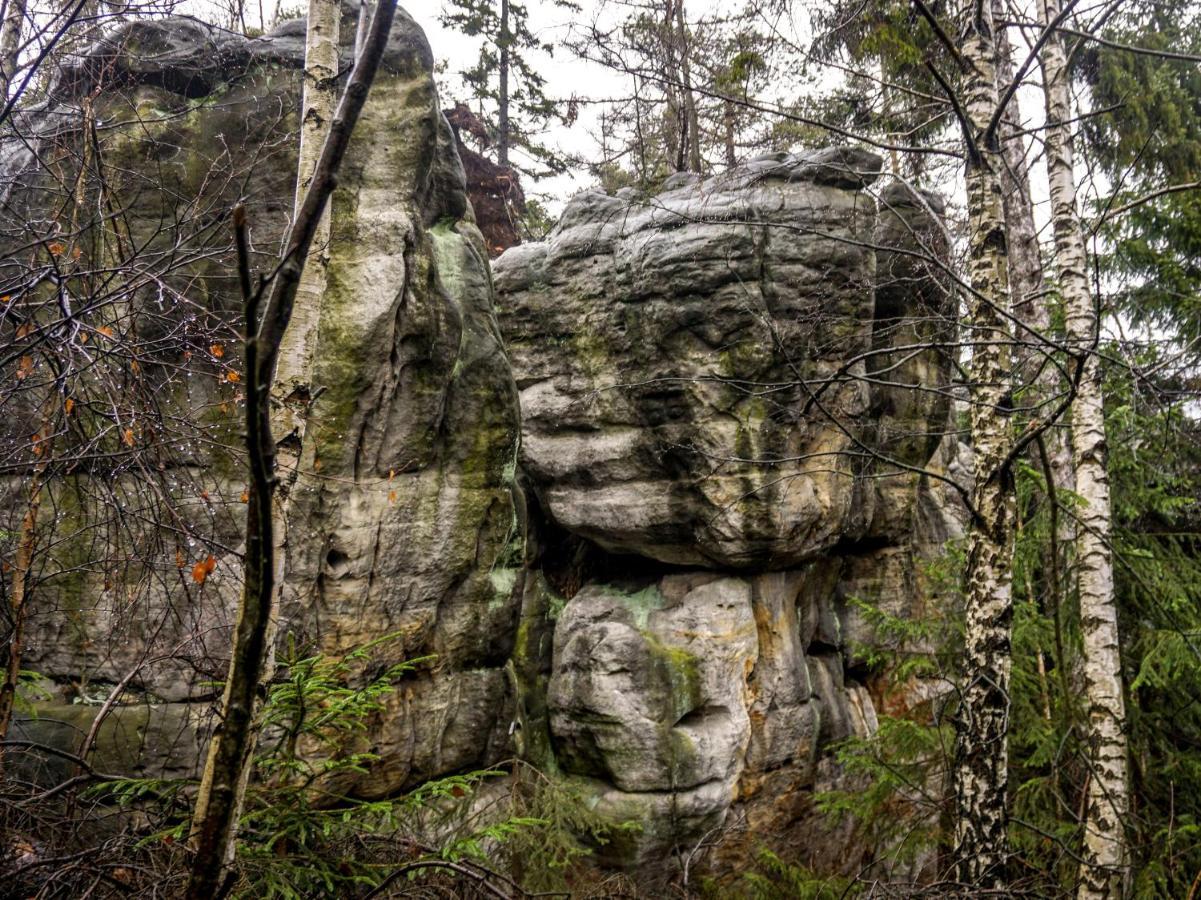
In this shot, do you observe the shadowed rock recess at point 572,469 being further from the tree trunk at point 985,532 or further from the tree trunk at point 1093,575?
the tree trunk at point 985,532

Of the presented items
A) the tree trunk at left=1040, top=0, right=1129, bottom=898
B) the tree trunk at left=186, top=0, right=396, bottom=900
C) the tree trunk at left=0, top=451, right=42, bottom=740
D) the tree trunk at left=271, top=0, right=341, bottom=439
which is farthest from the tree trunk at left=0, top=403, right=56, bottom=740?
the tree trunk at left=1040, top=0, right=1129, bottom=898

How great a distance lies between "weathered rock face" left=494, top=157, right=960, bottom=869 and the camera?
8.18 meters

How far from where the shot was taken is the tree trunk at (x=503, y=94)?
52.5 ft

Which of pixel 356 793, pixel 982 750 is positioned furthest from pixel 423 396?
pixel 982 750

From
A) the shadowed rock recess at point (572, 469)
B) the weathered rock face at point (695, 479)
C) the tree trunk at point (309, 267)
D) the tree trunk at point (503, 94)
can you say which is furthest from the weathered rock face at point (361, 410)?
the tree trunk at point (503, 94)

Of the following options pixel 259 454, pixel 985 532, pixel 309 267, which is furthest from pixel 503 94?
pixel 259 454

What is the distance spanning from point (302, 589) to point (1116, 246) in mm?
8690

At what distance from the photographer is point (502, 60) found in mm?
16344

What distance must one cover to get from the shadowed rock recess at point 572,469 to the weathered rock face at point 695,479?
0.04 m

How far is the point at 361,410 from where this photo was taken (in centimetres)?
600

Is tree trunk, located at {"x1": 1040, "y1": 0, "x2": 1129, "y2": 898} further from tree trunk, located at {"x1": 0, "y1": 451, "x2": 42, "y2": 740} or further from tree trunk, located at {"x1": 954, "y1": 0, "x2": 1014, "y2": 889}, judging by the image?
tree trunk, located at {"x1": 0, "y1": 451, "x2": 42, "y2": 740}

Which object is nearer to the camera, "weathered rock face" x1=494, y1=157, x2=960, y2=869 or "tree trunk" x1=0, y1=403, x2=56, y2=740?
"tree trunk" x1=0, y1=403, x2=56, y2=740

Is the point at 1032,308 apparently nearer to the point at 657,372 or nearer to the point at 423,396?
the point at 657,372

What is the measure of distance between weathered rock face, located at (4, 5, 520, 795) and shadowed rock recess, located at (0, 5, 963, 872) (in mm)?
28
